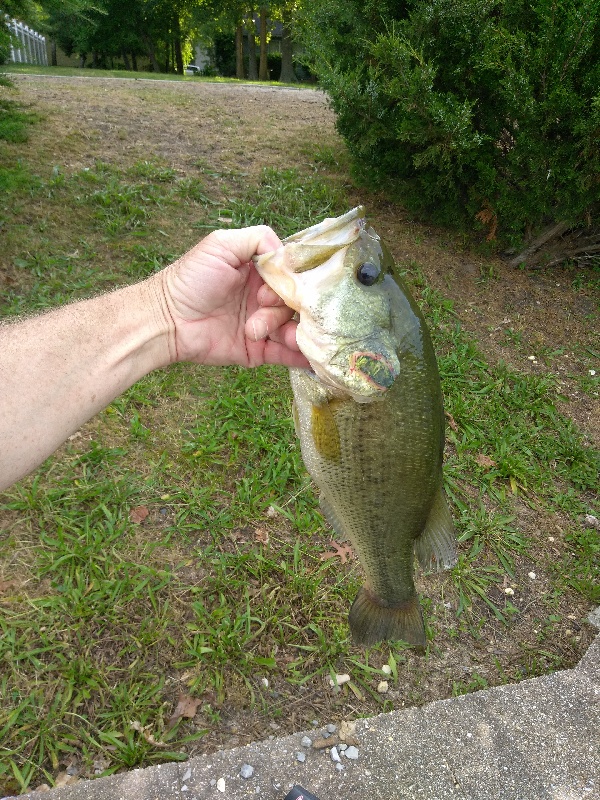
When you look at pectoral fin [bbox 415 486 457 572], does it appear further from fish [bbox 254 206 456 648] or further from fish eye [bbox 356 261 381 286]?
fish eye [bbox 356 261 381 286]

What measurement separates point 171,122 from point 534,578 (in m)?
6.72

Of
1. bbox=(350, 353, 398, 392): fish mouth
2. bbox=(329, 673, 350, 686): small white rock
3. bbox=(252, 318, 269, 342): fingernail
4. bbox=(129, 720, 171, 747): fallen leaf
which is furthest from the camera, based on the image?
bbox=(329, 673, 350, 686): small white rock

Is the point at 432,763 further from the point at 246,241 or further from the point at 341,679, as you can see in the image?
the point at 246,241

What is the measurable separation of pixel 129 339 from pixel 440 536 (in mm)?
1343

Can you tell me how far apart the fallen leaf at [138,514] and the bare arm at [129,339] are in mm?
1360

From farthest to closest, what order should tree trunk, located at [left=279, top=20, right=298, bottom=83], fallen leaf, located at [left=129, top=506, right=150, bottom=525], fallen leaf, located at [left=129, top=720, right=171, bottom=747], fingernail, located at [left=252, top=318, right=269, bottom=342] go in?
tree trunk, located at [left=279, top=20, right=298, bottom=83]
fallen leaf, located at [left=129, top=506, right=150, bottom=525]
fallen leaf, located at [left=129, top=720, right=171, bottom=747]
fingernail, located at [left=252, top=318, right=269, bottom=342]

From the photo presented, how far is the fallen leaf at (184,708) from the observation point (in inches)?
103

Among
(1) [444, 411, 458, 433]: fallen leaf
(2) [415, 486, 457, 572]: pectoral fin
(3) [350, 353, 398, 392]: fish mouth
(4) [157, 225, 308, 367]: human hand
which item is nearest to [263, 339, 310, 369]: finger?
(4) [157, 225, 308, 367]: human hand

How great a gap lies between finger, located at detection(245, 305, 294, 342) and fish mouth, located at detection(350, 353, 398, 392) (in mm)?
375

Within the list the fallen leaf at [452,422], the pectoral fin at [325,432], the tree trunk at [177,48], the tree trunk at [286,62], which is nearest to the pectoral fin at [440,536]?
the pectoral fin at [325,432]

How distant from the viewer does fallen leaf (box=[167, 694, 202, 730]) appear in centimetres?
261

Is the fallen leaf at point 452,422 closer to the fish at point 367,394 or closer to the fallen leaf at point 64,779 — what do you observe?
the fish at point 367,394

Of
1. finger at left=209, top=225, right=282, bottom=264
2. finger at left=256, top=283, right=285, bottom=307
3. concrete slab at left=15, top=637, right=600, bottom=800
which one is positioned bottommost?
concrete slab at left=15, top=637, right=600, bottom=800

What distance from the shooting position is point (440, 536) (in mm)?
2137
